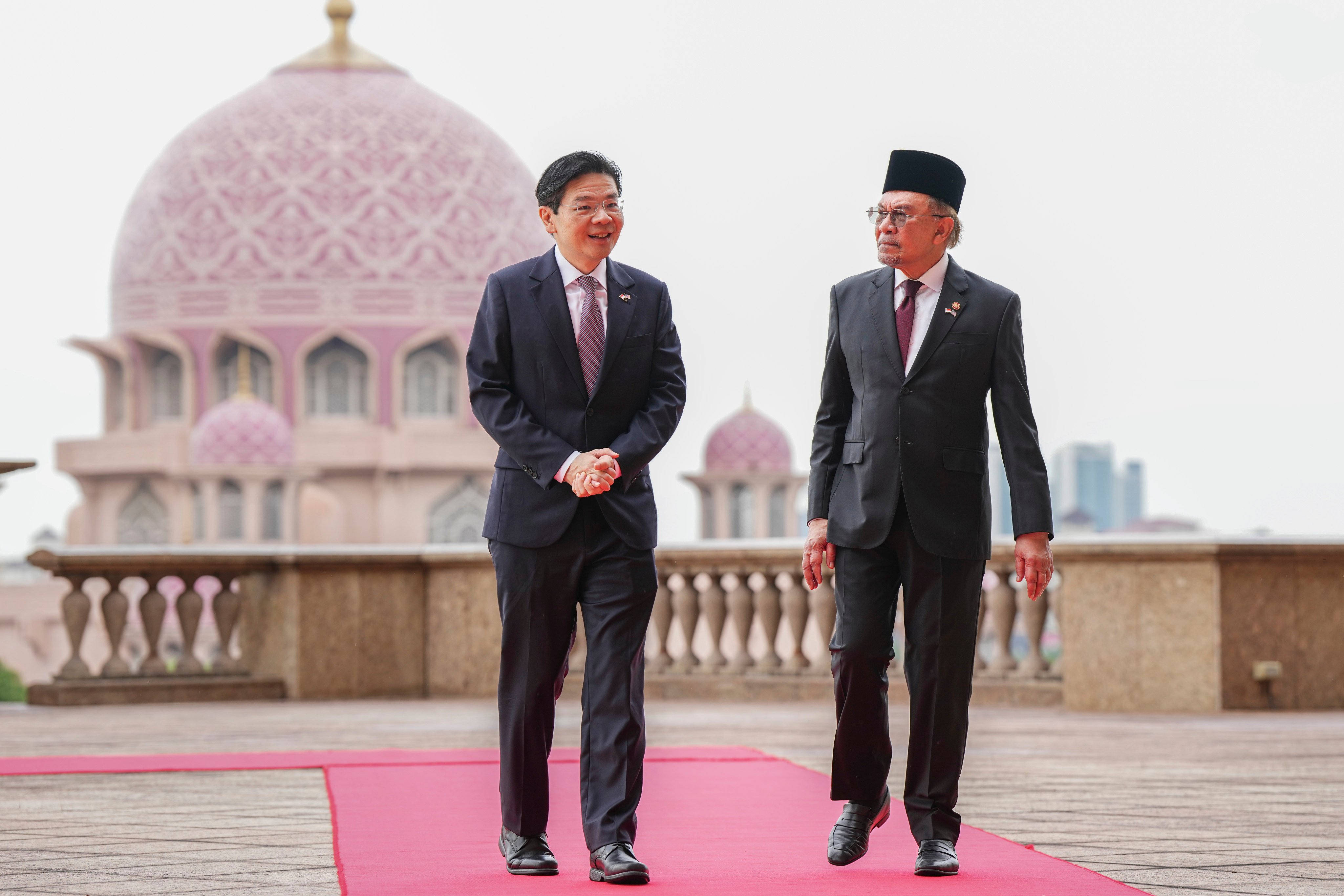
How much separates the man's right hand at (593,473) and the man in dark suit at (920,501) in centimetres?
47

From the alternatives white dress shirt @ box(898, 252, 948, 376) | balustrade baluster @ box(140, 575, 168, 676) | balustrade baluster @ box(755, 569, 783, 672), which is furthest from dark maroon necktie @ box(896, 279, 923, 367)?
balustrade baluster @ box(140, 575, 168, 676)

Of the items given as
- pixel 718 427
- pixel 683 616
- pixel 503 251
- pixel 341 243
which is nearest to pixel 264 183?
pixel 341 243

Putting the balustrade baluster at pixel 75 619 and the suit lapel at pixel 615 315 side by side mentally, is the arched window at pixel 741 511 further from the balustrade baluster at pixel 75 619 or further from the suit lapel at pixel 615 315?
the suit lapel at pixel 615 315

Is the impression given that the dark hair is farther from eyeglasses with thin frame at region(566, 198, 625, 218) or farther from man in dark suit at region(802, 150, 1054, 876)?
man in dark suit at region(802, 150, 1054, 876)

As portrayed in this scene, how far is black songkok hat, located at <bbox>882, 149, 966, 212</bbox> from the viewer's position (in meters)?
4.29

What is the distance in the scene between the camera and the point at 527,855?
4.11m

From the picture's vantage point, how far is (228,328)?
5059 cm

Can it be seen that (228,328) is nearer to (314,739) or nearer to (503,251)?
(503,251)

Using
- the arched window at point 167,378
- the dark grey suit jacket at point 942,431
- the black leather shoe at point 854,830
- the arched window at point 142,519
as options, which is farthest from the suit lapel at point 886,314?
the arched window at point 167,378

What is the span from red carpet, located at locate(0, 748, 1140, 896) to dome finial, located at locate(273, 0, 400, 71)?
4805cm

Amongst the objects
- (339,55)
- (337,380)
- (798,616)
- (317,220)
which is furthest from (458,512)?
(798,616)

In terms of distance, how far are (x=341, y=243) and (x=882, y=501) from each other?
47.2 metres

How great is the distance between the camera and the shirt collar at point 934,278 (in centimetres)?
433

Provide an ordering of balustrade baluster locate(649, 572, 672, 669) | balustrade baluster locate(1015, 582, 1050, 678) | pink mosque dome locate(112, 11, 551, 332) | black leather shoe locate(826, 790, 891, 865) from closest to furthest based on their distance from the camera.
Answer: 1. black leather shoe locate(826, 790, 891, 865)
2. balustrade baluster locate(1015, 582, 1050, 678)
3. balustrade baluster locate(649, 572, 672, 669)
4. pink mosque dome locate(112, 11, 551, 332)
